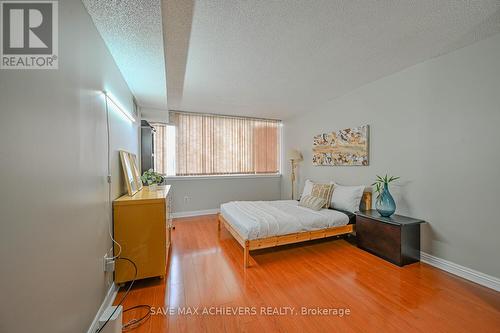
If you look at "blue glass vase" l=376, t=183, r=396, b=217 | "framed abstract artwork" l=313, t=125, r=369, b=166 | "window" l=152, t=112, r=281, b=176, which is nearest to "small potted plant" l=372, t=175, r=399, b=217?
"blue glass vase" l=376, t=183, r=396, b=217

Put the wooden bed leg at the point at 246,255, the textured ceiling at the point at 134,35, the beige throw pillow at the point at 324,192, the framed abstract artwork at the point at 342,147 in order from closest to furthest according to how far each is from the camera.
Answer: the textured ceiling at the point at 134,35 → the wooden bed leg at the point at 246,255 → the framed abstract artwork at the point at 342,147 → the beige throw pillow at the point at 324,192

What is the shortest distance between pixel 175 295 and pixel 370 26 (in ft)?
10.4

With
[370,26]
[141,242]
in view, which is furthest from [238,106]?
[141,242]

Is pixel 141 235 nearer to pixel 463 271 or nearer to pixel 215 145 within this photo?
pixel 215 145

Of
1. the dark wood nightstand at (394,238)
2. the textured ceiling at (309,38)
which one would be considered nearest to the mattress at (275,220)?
the dark wood nightstand at (394,238)

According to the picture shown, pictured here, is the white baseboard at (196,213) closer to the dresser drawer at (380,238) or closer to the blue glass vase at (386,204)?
the dresser drawer at (380,238)

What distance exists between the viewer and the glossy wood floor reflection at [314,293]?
60.1 inches

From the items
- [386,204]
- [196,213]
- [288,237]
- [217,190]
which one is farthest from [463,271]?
[196,213]

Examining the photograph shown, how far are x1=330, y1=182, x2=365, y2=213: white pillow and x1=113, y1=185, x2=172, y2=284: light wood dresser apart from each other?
271 cm

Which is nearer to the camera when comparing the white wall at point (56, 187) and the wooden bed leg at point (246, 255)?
the white wall at point (56, 187)

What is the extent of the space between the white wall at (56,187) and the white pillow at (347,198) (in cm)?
321

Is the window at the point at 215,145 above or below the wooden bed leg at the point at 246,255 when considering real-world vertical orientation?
above

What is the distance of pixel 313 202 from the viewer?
3277 mm

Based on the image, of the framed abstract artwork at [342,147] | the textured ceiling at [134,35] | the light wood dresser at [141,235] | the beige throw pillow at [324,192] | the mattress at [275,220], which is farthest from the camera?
the beige throw pillow at [324,192]
